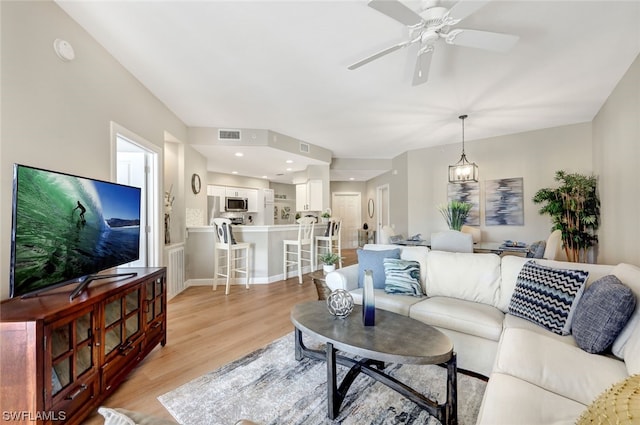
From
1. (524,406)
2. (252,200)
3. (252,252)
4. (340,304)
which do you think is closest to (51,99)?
(340,304)

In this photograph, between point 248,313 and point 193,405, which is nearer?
point 193,405

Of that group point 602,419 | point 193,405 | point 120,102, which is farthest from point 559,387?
point 120,102

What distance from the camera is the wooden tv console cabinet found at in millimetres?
1203

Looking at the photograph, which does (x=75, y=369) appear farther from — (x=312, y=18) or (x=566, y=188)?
(x=566, y=188)

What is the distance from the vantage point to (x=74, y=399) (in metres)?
1.43

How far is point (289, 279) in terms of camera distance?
16.4 feet

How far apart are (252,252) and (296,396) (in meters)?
3.21

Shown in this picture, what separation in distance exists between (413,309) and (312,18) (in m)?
2.45

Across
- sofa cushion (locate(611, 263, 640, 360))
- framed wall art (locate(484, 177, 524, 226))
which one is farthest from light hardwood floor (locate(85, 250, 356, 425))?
framed wall art (locate(484, 177, 524, 226))

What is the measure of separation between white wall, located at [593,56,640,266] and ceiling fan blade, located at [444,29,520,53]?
1.71 m

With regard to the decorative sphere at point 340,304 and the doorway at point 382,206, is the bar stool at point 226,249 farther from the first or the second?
the doorway at point 382,206

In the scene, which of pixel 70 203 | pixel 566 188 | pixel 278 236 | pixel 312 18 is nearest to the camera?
pixel 70 203

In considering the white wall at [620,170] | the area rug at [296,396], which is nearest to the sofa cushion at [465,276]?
the area rug at [296,396]

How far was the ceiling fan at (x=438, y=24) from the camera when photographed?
5.31 feet
